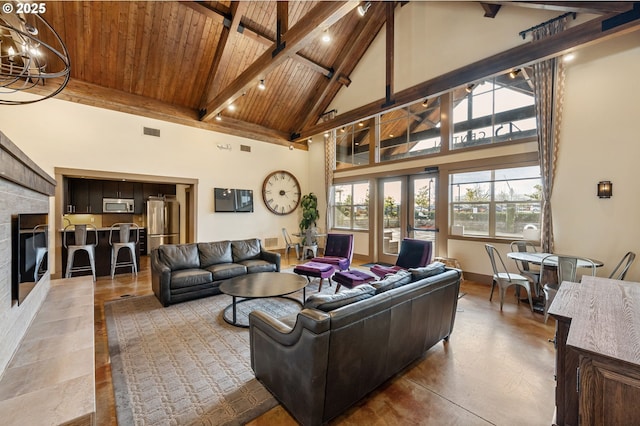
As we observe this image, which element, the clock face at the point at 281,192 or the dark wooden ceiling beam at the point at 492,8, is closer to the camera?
the dark wooden ceiling beam at the point at 492,8

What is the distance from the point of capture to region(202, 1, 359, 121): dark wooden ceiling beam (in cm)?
335

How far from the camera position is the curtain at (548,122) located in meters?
4.08

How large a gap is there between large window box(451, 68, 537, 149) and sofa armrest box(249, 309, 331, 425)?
500 centimetres

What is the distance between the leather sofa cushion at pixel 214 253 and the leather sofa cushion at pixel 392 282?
3274 millimetres

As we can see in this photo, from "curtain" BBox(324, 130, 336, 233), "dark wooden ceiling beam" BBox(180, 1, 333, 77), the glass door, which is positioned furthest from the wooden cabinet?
"curtain" BBox(324, 130, 336, 233)

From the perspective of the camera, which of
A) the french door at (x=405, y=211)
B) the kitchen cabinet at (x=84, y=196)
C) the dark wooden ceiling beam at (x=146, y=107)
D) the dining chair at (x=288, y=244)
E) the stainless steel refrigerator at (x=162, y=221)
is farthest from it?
the stainless steel refrigerator at (x=162, y=221)

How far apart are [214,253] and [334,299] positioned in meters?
3.38

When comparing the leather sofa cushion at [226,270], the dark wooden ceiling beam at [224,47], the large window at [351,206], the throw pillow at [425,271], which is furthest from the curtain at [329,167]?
the throw pillow at [425,271]

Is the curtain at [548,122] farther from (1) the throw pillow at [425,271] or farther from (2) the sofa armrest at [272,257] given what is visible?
(2) the sofa armrest at [272,257]

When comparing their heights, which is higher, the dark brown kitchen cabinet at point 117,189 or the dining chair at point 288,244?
the dark brown kitchen cabinet at point 117,189

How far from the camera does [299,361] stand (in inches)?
64.3

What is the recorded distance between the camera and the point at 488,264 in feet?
16.0

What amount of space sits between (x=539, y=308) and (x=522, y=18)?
4.36m

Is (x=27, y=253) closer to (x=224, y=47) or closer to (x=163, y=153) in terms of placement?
(x=163, y=153)
